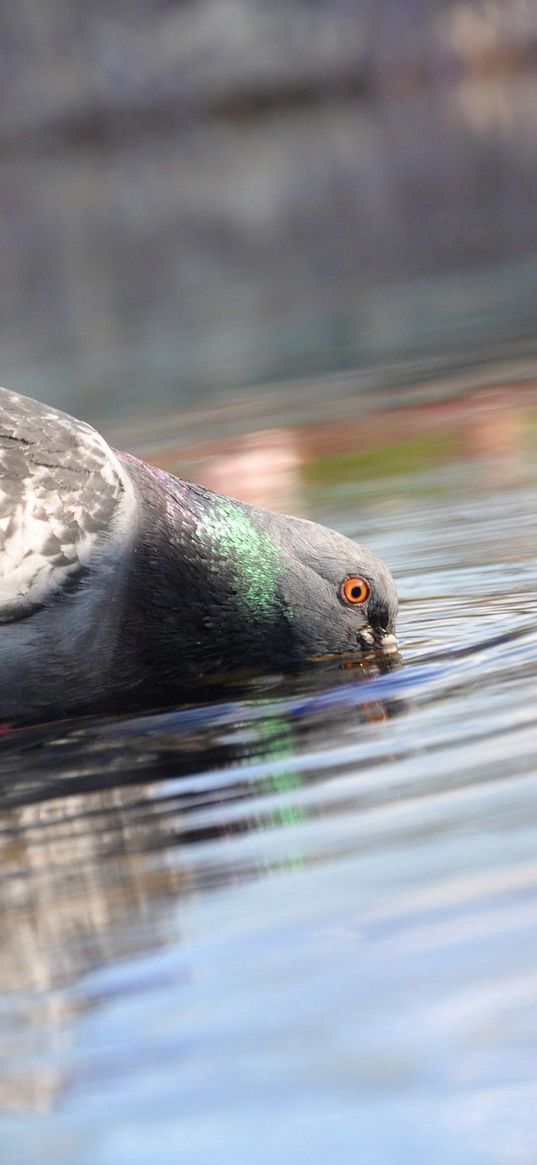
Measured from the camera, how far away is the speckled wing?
20.3 ft

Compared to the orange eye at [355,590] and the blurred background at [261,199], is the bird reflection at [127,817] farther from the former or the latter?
the blurred background at [261,199]

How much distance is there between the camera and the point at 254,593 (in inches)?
262

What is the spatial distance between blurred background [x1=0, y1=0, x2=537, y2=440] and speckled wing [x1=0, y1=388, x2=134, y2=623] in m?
5.92

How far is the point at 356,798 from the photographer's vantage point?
191 inches

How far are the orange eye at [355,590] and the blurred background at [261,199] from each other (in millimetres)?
5676

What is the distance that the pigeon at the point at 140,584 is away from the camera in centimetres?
622

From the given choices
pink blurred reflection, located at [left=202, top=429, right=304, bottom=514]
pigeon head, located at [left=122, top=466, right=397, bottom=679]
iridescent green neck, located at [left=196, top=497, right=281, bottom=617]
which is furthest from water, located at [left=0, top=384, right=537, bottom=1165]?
pink blurred reflection, located at [left=202, top=429, right=304, bottom=514]

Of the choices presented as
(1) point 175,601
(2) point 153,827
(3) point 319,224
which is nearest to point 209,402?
(1) point 175,601

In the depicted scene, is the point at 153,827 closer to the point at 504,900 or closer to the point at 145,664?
the point at 504,900

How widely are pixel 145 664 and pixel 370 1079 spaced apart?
10.8 ft

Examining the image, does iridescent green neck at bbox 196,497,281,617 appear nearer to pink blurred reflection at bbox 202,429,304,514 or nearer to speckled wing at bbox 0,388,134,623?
speckled wing at bbox 0,388,134,623

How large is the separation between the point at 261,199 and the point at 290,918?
1048 inches

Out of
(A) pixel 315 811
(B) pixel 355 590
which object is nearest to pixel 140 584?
(B) pixel 355 590

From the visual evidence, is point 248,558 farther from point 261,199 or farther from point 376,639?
point 261,199
